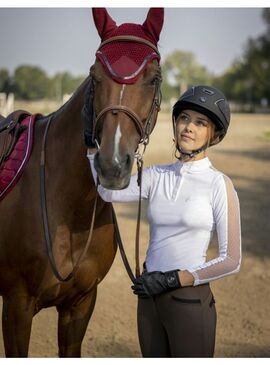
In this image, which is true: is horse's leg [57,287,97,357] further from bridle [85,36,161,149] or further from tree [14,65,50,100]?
tree [14,65,50,100]

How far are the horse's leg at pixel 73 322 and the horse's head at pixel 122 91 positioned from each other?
1318 millimetres

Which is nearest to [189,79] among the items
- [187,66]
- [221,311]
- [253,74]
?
[187,66]

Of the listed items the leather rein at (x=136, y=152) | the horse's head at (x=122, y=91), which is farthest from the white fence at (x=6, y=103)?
the horse's head at (x=122, y=91)

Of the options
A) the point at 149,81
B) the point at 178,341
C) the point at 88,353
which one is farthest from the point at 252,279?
the point at 149,81

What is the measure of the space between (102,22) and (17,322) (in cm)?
181

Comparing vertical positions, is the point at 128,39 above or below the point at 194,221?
above

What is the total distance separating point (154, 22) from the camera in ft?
7.29

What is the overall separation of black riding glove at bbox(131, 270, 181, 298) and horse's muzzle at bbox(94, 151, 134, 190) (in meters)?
0.47

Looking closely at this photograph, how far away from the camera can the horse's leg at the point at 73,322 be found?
2975mm

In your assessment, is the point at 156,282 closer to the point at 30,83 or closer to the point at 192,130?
the point at 192,130

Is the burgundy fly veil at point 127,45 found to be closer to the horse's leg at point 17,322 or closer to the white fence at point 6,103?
the horse's leg at point 17,322

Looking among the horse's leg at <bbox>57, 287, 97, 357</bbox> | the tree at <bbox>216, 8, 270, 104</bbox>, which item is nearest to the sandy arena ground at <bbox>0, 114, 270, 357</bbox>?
the horse's leg at <bbox>57, 287, 97, 357</bbox>

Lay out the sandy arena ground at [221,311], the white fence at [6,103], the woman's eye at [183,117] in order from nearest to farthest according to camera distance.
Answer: the woman's eye at [183,117] < the sandy arena ground at [221,311] < the white fence at [6,103]
